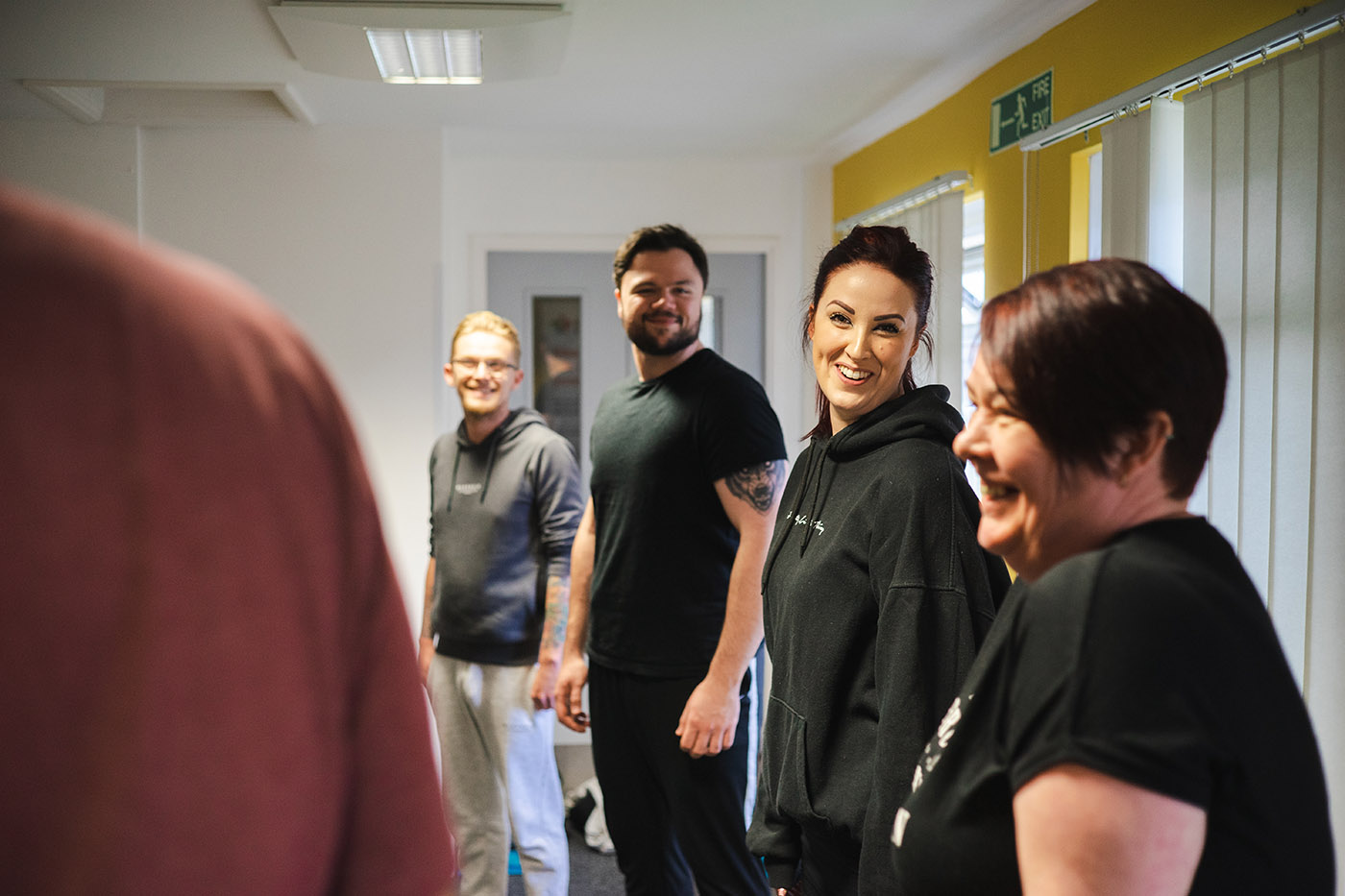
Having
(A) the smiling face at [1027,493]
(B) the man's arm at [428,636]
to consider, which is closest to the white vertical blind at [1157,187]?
(A) the smiling face at [1027,493]

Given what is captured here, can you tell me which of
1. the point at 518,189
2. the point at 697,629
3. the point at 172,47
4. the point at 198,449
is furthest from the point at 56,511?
the point at 518,189

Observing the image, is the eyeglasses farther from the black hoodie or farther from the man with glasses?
the black hoodie

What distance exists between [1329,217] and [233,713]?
6.64ft

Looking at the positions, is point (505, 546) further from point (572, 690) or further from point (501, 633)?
point (572, 690)

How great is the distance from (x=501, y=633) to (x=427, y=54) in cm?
179

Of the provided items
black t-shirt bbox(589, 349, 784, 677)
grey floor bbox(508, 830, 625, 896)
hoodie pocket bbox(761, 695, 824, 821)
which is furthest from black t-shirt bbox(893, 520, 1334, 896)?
grey floor bbox(508, 830, 625, 896)

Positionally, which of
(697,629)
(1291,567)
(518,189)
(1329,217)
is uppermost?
(518,189)

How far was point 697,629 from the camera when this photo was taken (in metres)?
2.07

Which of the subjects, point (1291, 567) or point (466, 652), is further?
point (466, 652)

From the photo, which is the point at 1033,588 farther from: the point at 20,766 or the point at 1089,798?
the point at 20,766

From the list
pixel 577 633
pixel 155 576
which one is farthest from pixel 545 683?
pixel 155 576

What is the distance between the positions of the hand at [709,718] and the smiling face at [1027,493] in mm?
1134

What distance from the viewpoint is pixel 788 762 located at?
1415 mm

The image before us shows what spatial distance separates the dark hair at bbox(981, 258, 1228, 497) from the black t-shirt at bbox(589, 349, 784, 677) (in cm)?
123
